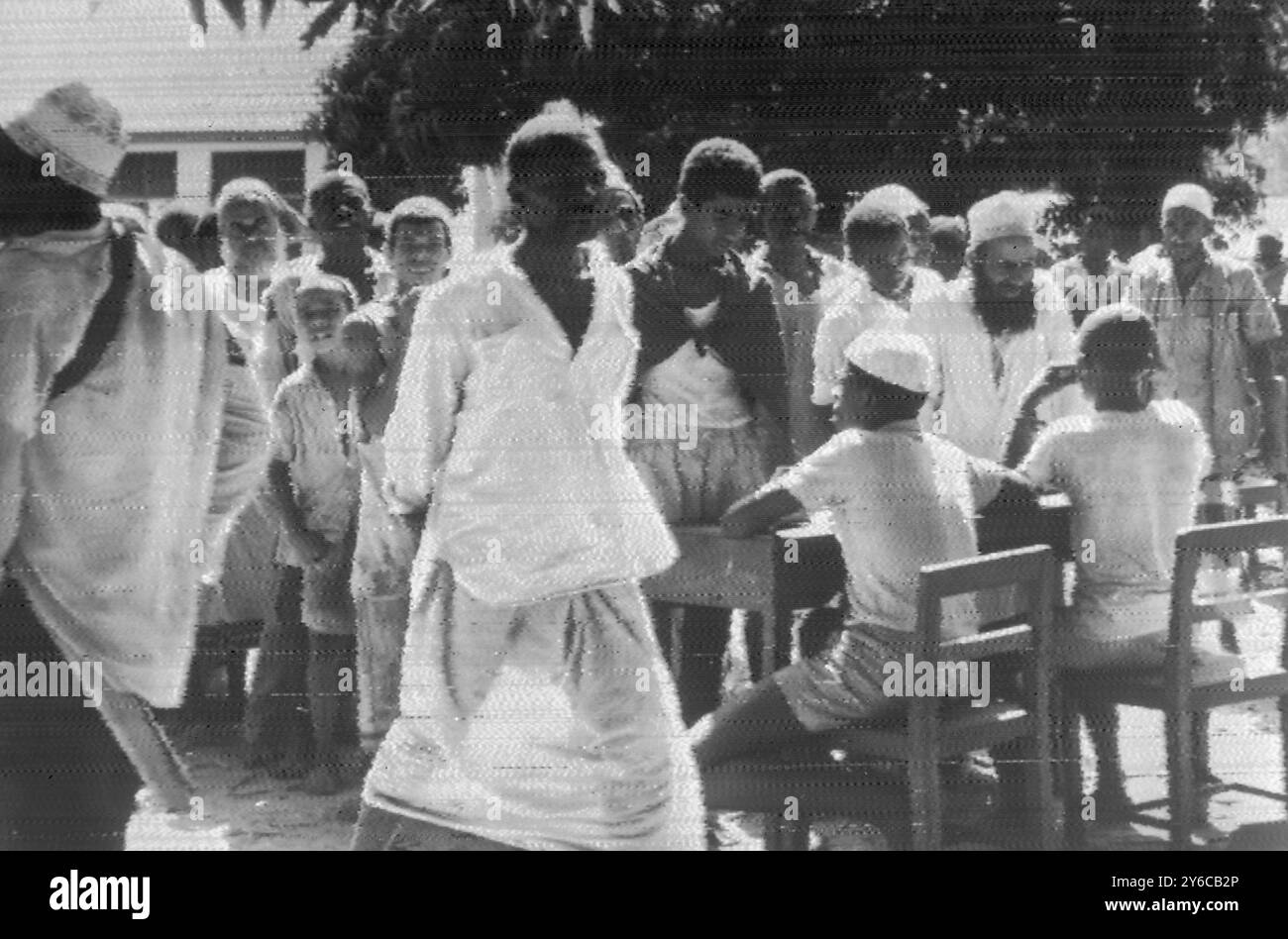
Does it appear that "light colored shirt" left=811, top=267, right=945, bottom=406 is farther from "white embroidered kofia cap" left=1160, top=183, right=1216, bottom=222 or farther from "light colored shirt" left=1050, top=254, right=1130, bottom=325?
"white embroidered kofia cap" left=1160, top=183, right=1216, bottom=222

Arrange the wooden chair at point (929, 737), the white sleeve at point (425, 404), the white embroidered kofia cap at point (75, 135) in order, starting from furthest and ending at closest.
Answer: the white embroidered kofia cap at point (75, 135) → the white sleeve at point (425, 404) → the wooden chair at point (929, 737)

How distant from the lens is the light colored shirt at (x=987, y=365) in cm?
358

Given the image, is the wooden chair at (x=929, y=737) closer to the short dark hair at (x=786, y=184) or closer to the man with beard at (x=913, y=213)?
the man with beard at (x=913, y=213)

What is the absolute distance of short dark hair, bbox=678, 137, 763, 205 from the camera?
3.52 metres

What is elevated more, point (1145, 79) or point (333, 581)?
point (1145, 79)

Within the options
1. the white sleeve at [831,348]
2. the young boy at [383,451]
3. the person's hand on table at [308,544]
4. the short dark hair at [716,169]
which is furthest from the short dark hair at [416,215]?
the white sleeve at [831,348]

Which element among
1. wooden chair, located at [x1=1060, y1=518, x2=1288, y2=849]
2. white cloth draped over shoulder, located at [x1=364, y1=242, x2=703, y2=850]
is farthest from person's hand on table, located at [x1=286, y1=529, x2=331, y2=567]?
wooden chair, located at [x1=1060, y1=518, x2=1288, y2=849]

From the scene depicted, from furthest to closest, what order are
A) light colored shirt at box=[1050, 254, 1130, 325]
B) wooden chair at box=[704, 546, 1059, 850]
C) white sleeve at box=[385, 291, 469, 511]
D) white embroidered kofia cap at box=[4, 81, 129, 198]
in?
light colored shirt at box=[1050, 254, 1130, 325] → white embroidered kofia cap at box=[4, 81, 129, 198] → white sleeve at box=[385, 291, 469, 511] → wooden chair at box=[704, 546, 1059, 850]

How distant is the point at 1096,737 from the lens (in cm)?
367

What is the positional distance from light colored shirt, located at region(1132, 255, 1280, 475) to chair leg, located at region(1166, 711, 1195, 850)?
0.56 meters

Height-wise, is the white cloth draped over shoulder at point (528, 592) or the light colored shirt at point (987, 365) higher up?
the light colored shirt at point (987, 365)
